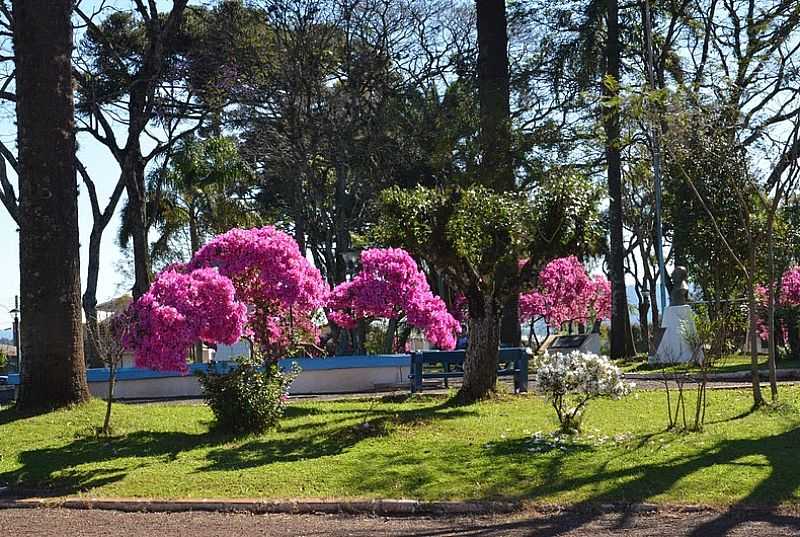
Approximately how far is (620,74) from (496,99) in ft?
18.8

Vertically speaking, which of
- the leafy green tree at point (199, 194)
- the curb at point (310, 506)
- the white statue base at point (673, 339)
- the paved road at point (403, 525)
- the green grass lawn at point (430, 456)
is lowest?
the paved road at point (403, 525)

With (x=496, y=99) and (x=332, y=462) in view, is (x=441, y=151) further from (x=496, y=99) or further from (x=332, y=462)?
(x=332, y=462)

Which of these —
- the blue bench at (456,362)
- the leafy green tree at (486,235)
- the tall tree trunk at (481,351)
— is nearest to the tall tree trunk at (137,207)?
the blue bench at (456,362)

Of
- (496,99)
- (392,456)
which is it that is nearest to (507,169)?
(496,99)

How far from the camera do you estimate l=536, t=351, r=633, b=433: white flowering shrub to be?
34.8 ft

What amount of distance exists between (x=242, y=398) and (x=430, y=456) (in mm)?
2788

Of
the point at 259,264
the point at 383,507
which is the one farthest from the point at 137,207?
the point at 383,507

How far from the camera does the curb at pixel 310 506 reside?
8367 mm

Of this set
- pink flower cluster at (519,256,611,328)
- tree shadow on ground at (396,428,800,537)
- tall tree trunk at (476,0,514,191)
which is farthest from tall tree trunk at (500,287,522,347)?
tree shadow on ground at (396,428,800,537)

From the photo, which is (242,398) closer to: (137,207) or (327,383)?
(327,383)

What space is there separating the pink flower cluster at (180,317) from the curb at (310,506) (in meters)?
2.24

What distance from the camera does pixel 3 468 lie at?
35.5 feet

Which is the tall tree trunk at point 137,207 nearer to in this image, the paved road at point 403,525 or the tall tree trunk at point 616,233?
the tall tree trunk at point 616,233

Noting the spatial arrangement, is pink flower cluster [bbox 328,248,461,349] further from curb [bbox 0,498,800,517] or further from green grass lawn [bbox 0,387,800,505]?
curb [bbox 0,498,800,517]
